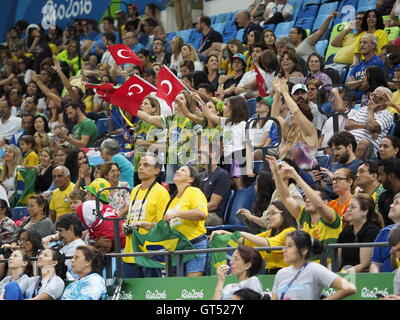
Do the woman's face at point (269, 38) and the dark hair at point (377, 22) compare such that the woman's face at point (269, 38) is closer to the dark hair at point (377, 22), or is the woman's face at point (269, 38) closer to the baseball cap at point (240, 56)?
the baseball cap at point (240, 56)

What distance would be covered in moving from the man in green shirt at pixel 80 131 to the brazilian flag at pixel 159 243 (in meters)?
4.90

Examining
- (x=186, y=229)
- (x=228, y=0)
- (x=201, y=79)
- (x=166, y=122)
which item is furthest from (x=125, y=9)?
(x=186, y=229)

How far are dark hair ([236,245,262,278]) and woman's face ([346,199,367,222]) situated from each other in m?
0.80

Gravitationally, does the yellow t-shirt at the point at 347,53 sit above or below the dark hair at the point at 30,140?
above

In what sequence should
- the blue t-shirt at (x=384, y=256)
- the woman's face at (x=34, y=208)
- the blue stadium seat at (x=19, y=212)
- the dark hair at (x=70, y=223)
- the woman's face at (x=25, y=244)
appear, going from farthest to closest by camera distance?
the blue stadium seat at (x=19, y=212) < the woman's face at (x=34, y=208) < the woman's face at (x=25, y=244) < the dark hair at (x=70, y=223) < the blue t-shirt at (x=384, y=256)

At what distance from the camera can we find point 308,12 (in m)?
15.2

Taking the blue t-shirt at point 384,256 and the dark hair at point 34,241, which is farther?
the dark hair at point 34,241

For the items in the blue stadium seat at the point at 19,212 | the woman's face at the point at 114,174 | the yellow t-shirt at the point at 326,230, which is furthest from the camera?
the blue stadium seat at the point at 19,212

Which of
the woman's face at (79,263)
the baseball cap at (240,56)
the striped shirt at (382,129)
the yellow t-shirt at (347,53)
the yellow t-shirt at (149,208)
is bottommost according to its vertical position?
the woman's face at (79,263)

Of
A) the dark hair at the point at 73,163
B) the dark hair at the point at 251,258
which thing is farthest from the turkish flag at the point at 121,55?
the dark hair at the point at 251,258

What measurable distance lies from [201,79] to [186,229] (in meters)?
5.04

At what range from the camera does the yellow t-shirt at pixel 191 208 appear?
28.7 ft

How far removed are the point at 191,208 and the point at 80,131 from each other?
568cm

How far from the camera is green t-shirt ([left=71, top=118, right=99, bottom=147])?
46.3 feet
